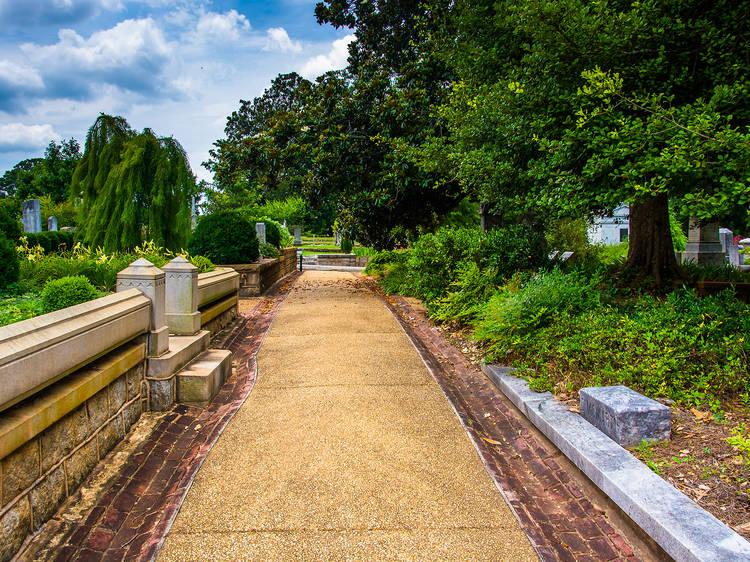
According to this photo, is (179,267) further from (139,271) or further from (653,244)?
(653,244)

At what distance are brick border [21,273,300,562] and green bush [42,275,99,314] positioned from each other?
1.27 meters

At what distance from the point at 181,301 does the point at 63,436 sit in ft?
8.47

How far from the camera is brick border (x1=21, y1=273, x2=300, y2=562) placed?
2500 mm

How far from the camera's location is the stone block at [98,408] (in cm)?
324

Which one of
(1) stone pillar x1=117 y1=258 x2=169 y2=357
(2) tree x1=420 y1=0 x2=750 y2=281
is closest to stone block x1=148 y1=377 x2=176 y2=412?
(1) stone pillar x1=117 y1=258 x2=169 y2=357

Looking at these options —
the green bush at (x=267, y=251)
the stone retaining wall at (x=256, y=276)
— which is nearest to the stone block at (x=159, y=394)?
the stone retaining wall at (x=256, y=276)

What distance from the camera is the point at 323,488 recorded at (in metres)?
3.00

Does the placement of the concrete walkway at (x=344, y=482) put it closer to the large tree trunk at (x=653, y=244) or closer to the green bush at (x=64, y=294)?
the green bush at (x=64, y=294)

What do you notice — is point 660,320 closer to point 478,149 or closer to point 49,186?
point 478,149

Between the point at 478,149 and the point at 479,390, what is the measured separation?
4249 millimetres

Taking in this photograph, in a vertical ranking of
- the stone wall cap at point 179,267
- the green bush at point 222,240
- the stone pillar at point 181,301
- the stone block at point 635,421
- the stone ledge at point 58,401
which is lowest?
the stone block at point 635,421

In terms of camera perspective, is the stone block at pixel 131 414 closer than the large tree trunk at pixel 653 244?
Yes

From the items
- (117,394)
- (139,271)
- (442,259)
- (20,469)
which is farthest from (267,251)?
(20,469)

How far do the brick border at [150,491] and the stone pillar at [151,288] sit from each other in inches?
24.3
